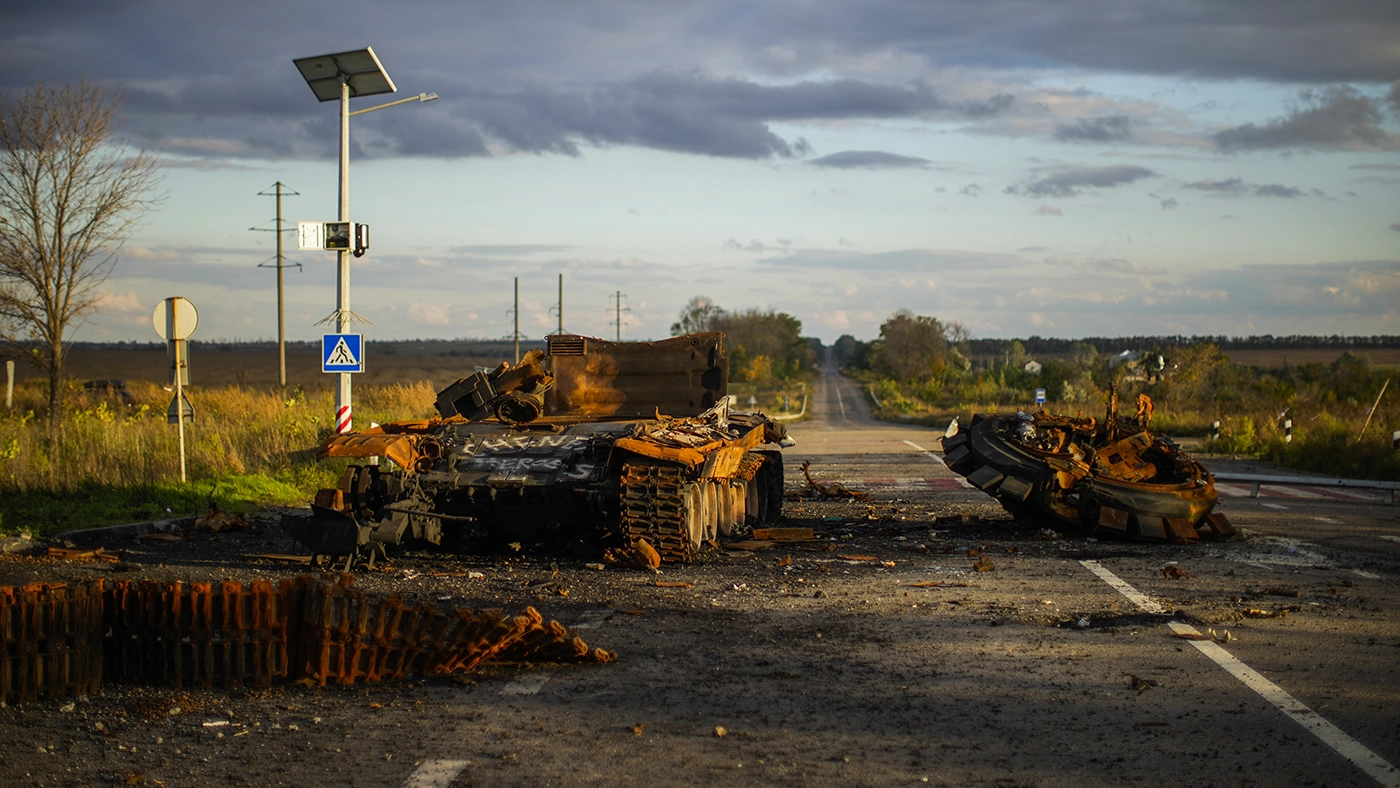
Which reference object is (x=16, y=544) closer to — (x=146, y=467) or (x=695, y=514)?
(x=146, y=467)

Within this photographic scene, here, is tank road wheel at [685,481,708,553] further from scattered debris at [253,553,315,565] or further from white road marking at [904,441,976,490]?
white road marking at [904,441,976,490]

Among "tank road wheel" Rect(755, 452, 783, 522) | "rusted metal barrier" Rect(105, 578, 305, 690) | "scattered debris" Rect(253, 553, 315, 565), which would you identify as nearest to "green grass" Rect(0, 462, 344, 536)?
"scattered debris" Rect(253, 553, 315, 565)

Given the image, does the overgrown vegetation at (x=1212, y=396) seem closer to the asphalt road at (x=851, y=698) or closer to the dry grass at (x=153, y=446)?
the asphalt road at (x=851, y=698)

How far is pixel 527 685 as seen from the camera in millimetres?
6262

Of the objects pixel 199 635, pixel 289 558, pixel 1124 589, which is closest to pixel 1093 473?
pixel 1124 589

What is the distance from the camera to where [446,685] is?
625cm

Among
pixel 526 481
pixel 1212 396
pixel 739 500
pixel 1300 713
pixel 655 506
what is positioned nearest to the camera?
pixel 1300 713

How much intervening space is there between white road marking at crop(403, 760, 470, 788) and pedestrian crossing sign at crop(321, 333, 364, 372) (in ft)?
42.0

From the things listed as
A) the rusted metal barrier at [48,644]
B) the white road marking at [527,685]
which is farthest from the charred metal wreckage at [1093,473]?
the rusted metal barrier at [48,644]

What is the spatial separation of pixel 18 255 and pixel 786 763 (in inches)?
746

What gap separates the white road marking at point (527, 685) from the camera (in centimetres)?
612

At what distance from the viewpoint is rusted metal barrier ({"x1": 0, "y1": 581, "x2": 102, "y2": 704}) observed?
5914mm

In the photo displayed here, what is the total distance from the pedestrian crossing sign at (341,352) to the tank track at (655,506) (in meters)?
8.07

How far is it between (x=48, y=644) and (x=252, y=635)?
99 centimetres
